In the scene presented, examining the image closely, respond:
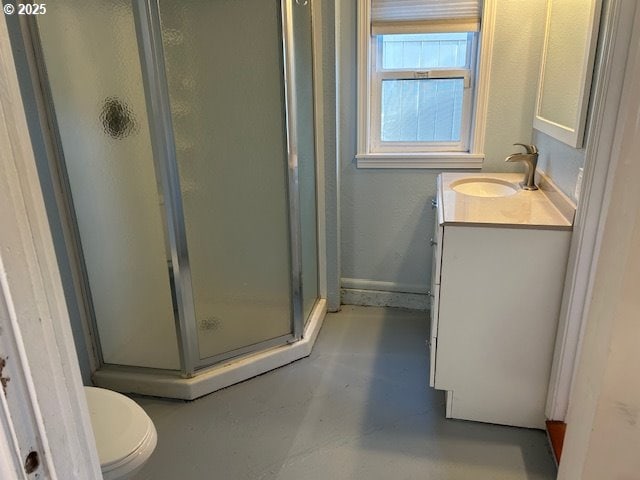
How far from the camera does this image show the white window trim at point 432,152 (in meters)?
2.31

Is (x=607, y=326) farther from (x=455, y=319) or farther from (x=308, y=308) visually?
(x=308, y=308)

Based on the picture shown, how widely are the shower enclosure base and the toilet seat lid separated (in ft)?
1.84

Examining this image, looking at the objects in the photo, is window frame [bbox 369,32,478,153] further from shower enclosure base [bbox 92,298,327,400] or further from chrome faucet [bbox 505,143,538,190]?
shower enclosure base [bbox 92,298,327,400]

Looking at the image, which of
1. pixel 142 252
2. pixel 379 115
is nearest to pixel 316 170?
pixel 379 115

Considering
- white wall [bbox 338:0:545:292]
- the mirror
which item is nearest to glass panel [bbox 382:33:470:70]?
white wall [bbox 338:0:545:292]

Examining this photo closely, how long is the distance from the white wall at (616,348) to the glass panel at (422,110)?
5.41 ft

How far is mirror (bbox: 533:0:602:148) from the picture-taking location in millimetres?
1547

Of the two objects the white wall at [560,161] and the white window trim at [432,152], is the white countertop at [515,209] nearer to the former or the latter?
the white wall at [560,161]

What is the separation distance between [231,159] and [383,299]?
1.37 metres

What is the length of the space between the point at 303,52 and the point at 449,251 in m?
1.23

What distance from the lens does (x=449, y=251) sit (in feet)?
5.48

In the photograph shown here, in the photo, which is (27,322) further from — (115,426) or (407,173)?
(407,173)

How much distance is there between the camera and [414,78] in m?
2.48

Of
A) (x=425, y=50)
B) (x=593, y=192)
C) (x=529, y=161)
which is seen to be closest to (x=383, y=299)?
(x=529, y=161)
